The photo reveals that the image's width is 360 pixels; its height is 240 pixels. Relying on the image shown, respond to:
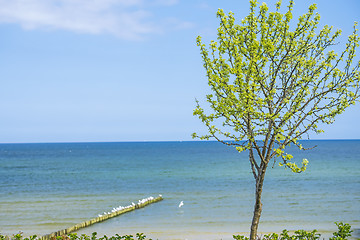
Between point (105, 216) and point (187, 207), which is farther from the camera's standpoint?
point (187, 207)

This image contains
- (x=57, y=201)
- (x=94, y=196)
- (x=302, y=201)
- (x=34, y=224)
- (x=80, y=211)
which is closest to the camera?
(x=34, y=224)

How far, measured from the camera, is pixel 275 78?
32.5 ft

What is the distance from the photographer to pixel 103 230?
2058 centimetres

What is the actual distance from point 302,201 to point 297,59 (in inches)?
872

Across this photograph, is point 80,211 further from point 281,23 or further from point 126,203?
point 281,23

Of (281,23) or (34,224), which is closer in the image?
(281,23)

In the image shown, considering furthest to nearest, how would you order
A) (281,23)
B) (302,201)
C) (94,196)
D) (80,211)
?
(94,196), (302,201), (80,211), (281,23)

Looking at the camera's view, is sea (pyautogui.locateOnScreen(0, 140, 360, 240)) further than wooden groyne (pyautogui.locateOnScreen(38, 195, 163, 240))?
Yes

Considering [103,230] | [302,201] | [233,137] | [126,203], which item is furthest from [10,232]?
[302,201]

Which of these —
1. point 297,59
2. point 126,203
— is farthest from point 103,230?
point 297,59

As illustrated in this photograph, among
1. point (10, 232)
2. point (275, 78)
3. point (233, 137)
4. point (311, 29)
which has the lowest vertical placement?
A: point (10, 232)

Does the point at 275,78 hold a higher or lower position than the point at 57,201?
higher

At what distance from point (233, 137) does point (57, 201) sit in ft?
83.5

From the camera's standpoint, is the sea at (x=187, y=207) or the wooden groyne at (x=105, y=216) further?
the sea at (x=187, y=207)
